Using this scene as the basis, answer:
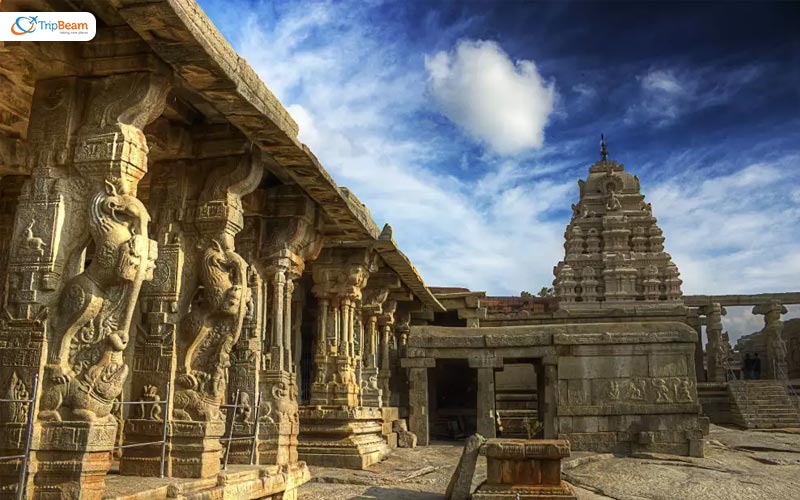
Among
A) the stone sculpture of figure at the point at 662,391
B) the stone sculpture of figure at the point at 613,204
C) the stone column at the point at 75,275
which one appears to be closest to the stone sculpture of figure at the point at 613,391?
the stone sculpture of figure at the point at 662,391

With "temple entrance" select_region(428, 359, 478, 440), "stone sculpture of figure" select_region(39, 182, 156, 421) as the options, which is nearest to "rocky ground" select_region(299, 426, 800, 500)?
"stone sculpture of figure" select_region(39, 182, 156, 421)

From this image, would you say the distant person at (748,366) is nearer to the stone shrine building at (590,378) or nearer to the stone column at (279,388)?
the stone shrine building at (590,378)

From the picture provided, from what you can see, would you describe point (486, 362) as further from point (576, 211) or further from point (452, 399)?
point (576, 211)

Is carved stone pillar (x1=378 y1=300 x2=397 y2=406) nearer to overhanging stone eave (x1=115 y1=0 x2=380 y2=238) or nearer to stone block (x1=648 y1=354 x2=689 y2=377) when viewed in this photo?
stone block (x1=648 y1=354 x2=689 y2=377)

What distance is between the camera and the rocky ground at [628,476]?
360 inches

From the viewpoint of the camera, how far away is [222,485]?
609 centimetres

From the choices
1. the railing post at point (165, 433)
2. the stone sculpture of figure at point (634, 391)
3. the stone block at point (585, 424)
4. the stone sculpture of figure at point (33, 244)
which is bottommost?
the stone block at point (585, 424)

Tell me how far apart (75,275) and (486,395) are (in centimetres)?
1264

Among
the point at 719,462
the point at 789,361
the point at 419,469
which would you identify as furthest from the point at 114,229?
the point at 789,361

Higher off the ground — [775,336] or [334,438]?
[775,336]

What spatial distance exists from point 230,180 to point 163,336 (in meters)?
1.64

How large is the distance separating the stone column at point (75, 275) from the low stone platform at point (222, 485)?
0.52 m

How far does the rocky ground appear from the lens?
9141 mm

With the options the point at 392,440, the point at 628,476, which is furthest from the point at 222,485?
the point at 392,440
